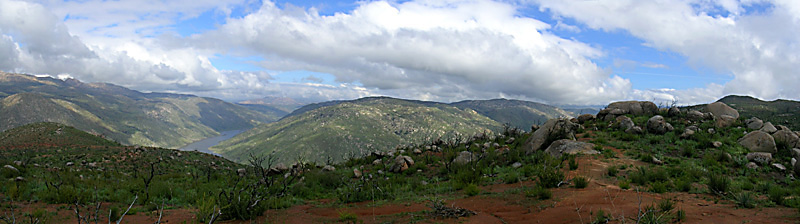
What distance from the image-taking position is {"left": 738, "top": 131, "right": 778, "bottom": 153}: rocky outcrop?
1702 centimetres

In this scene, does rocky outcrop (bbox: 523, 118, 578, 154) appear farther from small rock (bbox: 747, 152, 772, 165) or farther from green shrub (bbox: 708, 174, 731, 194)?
green shrub (bbox: 708, 174, 731, 194)

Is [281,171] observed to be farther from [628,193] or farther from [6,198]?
[628,193]

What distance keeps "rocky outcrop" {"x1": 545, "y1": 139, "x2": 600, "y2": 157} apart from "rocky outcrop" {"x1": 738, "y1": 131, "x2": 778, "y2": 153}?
790 centimetres

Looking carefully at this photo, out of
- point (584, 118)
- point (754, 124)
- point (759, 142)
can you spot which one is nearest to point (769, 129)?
point (754, 124)

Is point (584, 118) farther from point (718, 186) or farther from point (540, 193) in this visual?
point (540, 193)

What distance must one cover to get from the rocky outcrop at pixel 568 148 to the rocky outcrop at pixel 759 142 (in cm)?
790

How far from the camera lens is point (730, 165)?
15.4 meters

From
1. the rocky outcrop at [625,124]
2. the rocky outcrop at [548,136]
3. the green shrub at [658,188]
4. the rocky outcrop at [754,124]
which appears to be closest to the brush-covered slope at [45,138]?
the rocky outcrop at [548,136]

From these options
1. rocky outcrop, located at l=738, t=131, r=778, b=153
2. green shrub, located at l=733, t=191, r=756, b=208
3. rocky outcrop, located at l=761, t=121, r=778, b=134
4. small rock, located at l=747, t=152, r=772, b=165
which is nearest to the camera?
green shrub, located at l=733, t=191, r=756, b=208

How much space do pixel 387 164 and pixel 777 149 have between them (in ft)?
71.5

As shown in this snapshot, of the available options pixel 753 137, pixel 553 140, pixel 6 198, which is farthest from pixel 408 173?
pixel 753 137

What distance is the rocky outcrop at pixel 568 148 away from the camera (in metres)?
18.7

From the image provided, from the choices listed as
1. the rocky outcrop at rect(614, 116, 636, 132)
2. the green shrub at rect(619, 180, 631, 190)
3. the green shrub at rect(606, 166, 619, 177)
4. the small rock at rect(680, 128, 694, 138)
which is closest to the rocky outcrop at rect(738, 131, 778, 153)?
the small rock at rect(680, 128, 694, 138)

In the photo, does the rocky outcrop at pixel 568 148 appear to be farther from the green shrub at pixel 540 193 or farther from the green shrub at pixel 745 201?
the green shrub at pixel 745 201
